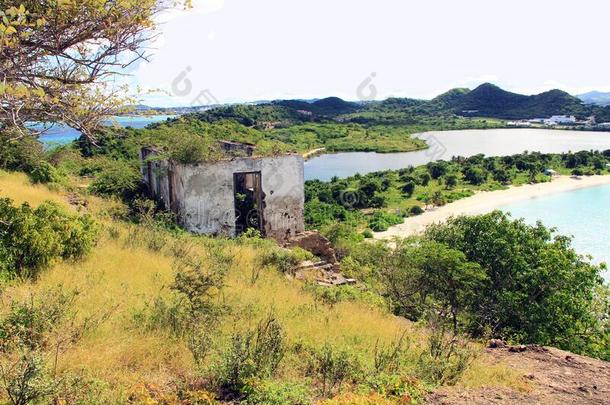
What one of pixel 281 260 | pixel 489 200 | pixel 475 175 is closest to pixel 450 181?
pixel 475 175

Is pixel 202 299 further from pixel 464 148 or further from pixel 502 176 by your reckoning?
pixel 464 148

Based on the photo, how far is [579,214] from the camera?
35250 millimetres

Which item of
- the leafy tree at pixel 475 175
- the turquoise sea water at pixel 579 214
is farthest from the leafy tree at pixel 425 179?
the turquoise sea water at pixel 579 214

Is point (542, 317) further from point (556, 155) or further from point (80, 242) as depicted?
point (556, 155)

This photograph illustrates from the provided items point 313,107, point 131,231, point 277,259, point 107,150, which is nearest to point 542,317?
point 277,259

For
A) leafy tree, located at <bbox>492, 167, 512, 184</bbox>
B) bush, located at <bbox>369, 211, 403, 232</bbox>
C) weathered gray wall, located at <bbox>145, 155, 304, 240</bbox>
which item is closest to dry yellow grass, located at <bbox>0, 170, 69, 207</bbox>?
weathered gray wall, located at <bbox>145, 155, 304, 240</bbox>

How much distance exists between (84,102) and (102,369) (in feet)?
9.49

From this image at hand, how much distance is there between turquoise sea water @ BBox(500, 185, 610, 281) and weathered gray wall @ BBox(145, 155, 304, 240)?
18.0 m

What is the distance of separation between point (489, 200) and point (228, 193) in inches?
1256

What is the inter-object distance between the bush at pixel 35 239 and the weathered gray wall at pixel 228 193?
714cm

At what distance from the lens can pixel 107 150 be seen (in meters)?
27.8

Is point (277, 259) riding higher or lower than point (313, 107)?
lower

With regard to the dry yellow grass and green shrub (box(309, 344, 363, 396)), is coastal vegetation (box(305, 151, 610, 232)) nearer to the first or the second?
the dry yellow grass

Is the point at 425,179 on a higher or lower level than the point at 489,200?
higher
